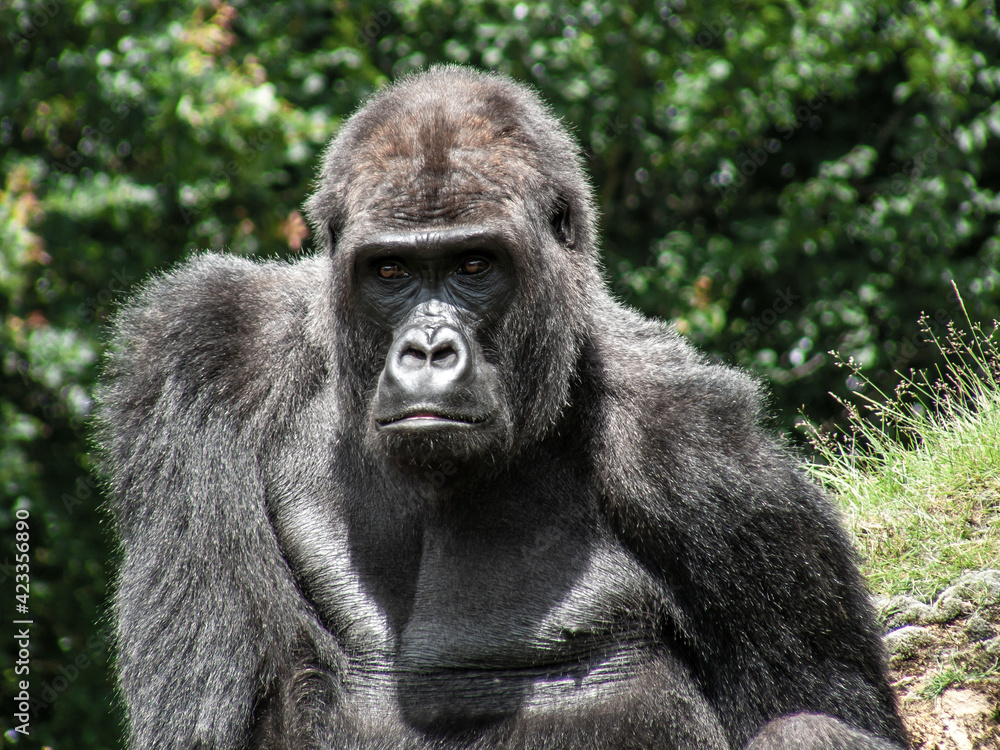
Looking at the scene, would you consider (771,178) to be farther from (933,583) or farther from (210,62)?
(933,583)

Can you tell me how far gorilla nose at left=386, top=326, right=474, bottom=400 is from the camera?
10.7 feet

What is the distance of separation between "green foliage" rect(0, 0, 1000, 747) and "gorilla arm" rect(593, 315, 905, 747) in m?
4.90

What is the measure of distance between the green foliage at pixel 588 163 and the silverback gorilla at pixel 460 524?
3.99m

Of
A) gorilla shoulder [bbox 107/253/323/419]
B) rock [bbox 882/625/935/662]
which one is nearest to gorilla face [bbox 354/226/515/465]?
gorilla shoulder [bbox 107/253/323/419]

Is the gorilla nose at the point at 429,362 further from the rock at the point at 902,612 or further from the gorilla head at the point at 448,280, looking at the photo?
the rock at the point at 902,612

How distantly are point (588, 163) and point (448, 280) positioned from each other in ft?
23.4

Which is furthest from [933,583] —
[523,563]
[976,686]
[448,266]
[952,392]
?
[448,266]

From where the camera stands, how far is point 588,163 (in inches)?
410

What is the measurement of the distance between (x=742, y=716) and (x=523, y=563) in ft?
2.97
